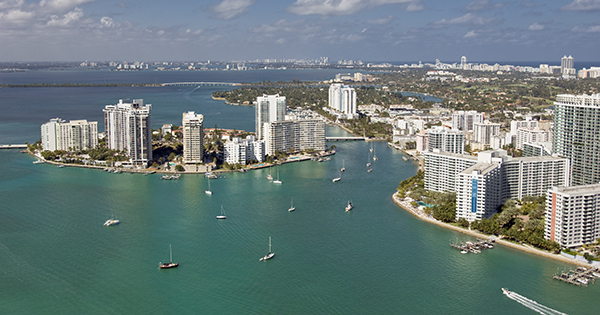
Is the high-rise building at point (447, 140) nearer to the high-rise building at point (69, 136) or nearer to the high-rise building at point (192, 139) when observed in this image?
the high-rise building at point (192, 139)

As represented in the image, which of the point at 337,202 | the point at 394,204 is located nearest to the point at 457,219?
the point at 394,204

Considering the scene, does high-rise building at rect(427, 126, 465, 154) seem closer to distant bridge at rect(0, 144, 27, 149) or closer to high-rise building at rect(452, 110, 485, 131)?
high-rise building at rect(452, 110, 485, 131)

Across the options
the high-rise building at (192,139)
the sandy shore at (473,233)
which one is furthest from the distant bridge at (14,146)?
the sandy shore at (473,233)

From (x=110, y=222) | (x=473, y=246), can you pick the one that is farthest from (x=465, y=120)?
(x=110, y=222)

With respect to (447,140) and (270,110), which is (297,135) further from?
(447,140)

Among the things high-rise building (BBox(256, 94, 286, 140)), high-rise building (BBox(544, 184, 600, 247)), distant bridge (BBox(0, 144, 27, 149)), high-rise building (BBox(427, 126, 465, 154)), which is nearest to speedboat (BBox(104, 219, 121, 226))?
high-rise building (BBox(544, 184, 600, 247))
